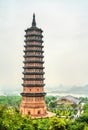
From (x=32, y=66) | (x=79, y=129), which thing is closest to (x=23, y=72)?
(x=32, y=66)

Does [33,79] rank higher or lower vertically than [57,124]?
higher

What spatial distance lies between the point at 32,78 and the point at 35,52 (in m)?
5.22

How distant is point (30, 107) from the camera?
73.5 m

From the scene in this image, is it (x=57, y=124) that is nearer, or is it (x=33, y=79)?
(x=57, y=124)

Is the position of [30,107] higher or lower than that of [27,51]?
lower

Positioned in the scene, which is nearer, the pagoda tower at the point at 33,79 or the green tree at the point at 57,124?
the green tree at the point at 57,124

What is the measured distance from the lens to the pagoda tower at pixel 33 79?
7356cm

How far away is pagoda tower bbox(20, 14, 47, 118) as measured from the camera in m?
73.6

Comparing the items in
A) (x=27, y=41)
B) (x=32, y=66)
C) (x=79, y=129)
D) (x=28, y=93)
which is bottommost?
(x=79, y=129)

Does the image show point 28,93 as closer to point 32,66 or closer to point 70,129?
point 32,66

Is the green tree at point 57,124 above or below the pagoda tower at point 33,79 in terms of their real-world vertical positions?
below

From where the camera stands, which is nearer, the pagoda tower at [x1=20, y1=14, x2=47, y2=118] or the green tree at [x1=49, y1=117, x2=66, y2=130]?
the green tree at [x1=49, y1=117, x2=66, y2=130]

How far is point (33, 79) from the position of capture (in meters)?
73.4

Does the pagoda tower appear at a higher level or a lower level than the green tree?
higher
